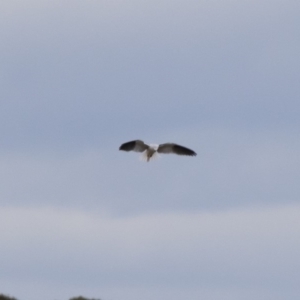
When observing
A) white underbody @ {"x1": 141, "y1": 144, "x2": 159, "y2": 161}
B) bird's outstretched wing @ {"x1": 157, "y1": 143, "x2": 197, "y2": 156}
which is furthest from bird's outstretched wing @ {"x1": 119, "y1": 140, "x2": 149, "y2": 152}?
bird's outstretched wing @ {"x1": 157, "y1": 143, "x2": 197, "y2": 156}

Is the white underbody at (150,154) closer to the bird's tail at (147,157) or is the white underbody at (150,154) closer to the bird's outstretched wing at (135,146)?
the bird's tail at (147,157)

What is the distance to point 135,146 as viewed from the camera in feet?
163

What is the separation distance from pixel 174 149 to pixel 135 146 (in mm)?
2474

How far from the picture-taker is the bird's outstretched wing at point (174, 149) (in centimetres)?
5075

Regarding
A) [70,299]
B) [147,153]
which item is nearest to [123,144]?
[147,153]

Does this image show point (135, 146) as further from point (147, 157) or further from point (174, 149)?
point (174, 149)

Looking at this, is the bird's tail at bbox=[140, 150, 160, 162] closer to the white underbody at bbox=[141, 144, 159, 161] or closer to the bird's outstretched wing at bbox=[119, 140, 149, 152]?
the white underbody at bbox=[141, 144, 159, 161]

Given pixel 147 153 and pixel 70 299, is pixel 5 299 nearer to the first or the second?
pixel 70 299

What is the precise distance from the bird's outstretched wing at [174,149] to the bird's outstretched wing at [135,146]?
1034 mm

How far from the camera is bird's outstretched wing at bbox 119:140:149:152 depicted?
49.5 m

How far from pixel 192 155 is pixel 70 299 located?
1467cm

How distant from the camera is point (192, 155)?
5106 centimetres

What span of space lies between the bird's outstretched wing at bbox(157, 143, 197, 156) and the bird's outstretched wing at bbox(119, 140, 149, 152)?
1034mm

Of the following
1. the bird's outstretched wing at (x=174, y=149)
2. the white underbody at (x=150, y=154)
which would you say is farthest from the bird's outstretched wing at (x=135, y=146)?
the bird's outstretched wing at (x=174, y=149)
